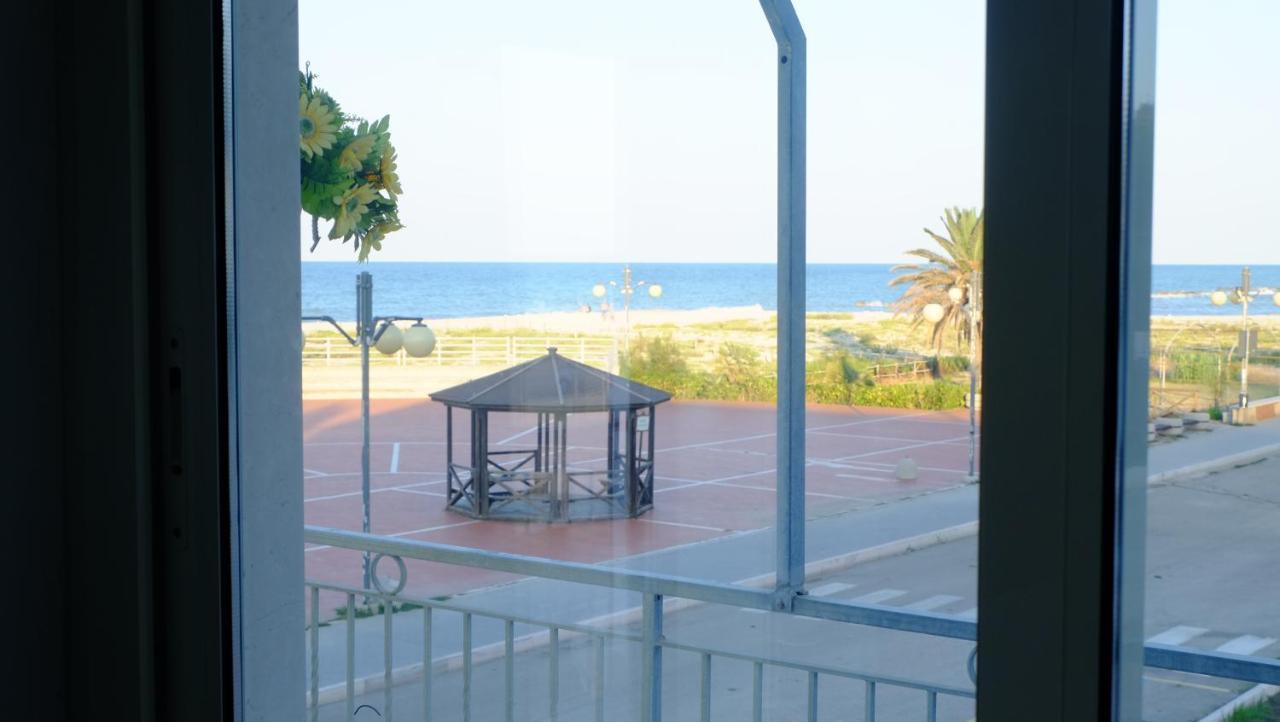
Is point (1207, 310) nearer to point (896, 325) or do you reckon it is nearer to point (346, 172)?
point (896, 325)

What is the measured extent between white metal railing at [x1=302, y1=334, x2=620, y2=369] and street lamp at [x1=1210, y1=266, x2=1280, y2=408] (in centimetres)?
94

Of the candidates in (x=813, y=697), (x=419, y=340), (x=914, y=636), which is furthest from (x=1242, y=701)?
(x=419, y=340)

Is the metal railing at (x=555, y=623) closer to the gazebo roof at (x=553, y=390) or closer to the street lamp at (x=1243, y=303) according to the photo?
the gazebo roof at (x=553, y=390)

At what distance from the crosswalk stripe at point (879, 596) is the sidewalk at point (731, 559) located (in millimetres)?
34

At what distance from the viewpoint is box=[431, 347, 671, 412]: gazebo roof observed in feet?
4.72

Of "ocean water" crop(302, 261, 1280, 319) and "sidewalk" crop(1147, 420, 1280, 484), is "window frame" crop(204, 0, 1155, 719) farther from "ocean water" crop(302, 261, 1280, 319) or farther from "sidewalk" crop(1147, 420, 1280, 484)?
"ocean water" crop(302, 261, 1280, 319)

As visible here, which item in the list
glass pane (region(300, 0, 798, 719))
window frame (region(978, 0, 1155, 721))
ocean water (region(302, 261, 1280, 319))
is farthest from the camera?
glass pane (region(300, 0, 798, 719))

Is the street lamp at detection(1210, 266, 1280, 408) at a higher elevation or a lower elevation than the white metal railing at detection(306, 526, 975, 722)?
higher

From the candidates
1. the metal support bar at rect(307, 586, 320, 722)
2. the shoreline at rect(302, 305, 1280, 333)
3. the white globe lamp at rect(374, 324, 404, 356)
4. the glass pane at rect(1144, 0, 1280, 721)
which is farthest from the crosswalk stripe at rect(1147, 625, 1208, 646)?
the metal support bar at rect(307, 586, 320, 722)

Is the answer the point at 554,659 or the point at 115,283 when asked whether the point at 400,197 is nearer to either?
the point at 115,283

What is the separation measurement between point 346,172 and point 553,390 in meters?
0.39

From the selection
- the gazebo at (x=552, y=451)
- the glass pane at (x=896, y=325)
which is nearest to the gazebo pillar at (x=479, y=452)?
the gazebo at (x=552, y=451)

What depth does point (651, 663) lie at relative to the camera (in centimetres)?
159

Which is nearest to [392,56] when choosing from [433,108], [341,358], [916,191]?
[433,108]
